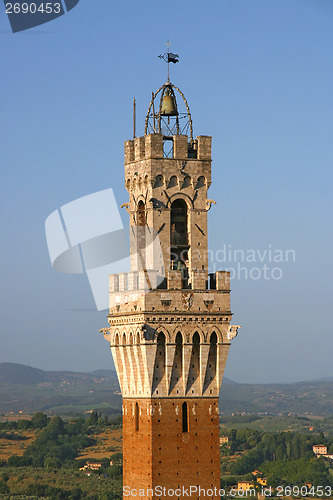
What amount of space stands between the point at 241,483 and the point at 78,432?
139 feet

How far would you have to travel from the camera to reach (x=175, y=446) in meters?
60.5

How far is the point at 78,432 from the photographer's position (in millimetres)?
195500

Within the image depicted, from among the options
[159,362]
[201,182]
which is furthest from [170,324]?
[201,182]

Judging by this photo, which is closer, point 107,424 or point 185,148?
point 185,148

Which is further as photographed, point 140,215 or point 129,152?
point 129,152

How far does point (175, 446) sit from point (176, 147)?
14983 millimetres

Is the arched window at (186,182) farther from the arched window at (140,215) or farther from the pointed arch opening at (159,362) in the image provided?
the pointed arch opening at (159,362)

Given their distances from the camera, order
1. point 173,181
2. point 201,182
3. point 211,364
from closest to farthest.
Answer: point 211,364 → point 173,181 → point 201,182

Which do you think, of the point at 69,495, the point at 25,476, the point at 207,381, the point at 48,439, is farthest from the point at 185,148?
the point at 48,439

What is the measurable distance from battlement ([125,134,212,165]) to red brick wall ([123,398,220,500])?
1227 cm

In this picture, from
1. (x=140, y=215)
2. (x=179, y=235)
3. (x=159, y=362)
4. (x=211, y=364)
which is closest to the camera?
(x=159, y=362)

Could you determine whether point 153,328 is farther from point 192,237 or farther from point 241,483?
point 241,483

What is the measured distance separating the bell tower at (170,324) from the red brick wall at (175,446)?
49 millimetres

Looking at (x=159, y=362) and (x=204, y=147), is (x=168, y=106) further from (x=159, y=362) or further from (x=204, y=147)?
(x=159, y=362)
